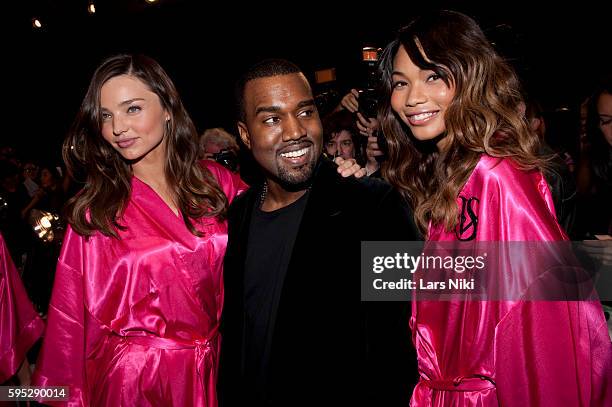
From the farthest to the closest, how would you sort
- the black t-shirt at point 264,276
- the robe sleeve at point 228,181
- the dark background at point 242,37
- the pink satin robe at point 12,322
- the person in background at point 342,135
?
1. the dark background at point 242,37
2. the person in background at point 342,135
3. the robe sleeve at point 228,181
4. the pink satin robe at point 12,322
5. the black t-shirt at point 264,276

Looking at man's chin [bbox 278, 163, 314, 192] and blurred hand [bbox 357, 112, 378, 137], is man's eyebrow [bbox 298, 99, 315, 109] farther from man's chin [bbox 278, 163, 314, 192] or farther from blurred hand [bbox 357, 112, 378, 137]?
blurred hand [bbox 357, 112, 378, 137]

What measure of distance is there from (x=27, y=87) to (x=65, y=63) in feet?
6.03

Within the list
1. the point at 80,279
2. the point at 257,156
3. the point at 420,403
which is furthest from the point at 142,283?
the point at 420,403

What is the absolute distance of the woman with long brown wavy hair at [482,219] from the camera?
55.6 inches

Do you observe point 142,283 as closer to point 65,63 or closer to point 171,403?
point 171,403

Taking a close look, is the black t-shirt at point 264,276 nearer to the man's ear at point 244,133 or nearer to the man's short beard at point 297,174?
the man's short beard at point 297,174

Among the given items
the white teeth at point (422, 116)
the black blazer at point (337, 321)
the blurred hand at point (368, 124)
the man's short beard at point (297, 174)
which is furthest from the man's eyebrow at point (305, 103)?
the blurred hand at point (368, 124)

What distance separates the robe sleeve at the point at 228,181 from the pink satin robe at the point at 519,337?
53.1 inches

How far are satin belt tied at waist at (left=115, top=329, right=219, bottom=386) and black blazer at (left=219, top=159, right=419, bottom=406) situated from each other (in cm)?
22

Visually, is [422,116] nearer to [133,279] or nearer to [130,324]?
[133,279]

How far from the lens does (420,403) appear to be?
169cm

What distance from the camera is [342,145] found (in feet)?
12.6

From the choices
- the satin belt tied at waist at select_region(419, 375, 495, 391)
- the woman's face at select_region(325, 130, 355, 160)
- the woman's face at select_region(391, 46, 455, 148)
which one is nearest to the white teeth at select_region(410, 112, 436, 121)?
the woman's face at select_region(391, 46, 455, 148)

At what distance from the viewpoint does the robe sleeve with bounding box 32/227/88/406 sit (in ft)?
6.86
